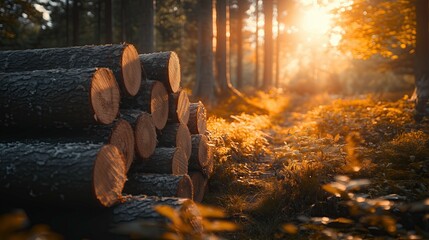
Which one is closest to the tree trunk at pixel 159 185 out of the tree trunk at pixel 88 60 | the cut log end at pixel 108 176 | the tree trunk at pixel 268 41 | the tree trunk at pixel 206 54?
the cut log end at pixel 108 176

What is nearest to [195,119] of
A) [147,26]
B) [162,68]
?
[162,68]

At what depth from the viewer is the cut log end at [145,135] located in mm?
4449

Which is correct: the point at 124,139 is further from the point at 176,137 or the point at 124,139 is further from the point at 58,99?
the point at 176,137

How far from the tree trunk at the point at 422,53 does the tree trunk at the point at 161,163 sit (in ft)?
30.4

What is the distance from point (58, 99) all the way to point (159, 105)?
5.04 ft

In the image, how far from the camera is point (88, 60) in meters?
4.70

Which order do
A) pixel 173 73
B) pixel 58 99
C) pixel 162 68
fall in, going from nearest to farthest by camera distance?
pixel 58 99 → pixel 162 68 → pixel 173 73

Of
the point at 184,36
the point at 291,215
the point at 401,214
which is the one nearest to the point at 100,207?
the point at 291,215

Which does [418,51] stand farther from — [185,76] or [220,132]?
[185,76]

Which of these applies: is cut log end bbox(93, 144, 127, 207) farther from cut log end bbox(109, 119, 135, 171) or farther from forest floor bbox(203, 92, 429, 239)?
forest floor bbox(203, 92, 429, 239)

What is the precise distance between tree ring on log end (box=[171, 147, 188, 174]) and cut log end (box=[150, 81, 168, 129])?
0.50 meters

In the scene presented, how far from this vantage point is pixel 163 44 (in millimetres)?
31906

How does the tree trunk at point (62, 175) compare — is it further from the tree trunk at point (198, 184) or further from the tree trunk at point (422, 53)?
the tree trunk at point (422, 53)

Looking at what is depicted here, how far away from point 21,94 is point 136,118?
1301mm
